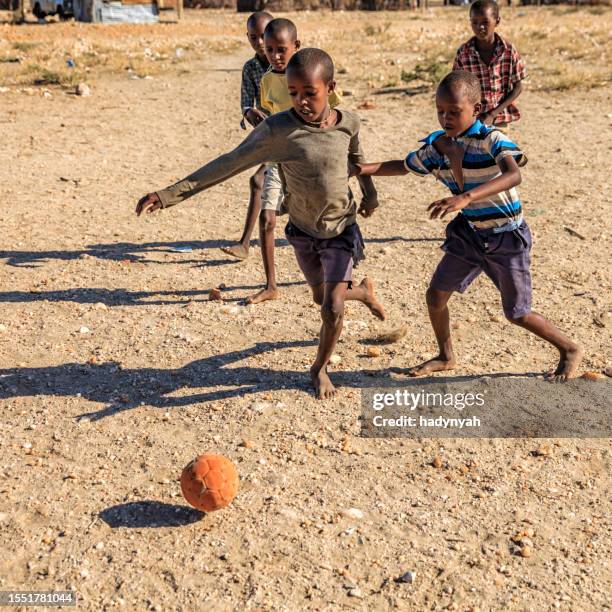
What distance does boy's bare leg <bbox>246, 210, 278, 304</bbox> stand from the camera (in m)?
5.24

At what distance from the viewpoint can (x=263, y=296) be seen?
209 inches

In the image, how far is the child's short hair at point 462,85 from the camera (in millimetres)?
3600

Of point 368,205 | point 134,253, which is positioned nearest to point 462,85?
point 368,205

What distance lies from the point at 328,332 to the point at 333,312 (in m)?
0.12

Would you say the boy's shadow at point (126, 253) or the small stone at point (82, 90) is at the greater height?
the small stone at point (82, 90)

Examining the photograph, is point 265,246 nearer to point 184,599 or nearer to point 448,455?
point 448,455

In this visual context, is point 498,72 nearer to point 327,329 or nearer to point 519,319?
point 519,319

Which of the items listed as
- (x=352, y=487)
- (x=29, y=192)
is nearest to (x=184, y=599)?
(x=352, y=487)

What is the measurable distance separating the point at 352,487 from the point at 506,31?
18.8 meters

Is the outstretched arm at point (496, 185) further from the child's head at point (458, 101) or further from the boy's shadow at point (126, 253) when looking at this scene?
the boy's shadow at point (126, 253)

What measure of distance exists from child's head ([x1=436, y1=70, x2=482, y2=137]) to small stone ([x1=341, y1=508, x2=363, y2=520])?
1.66m

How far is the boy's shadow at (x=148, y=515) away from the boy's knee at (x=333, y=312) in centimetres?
115

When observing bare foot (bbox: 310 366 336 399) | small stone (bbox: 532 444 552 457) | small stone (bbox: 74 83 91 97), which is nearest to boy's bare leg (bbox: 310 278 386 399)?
bare foot (bbox: 310 366 336 399)

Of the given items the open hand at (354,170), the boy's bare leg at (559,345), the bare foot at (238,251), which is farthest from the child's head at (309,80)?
the bare foot at (238,251)
